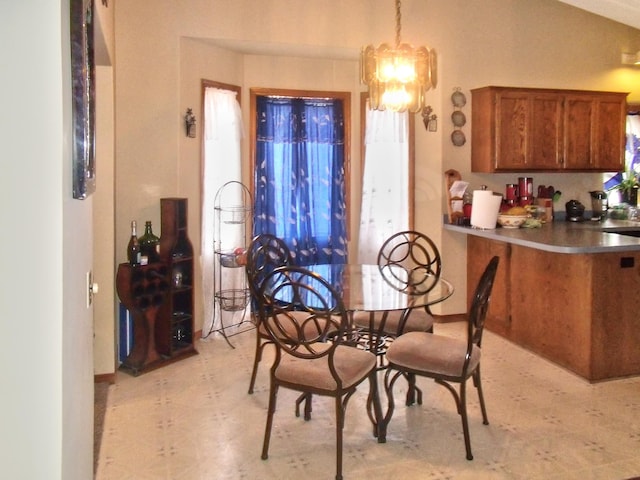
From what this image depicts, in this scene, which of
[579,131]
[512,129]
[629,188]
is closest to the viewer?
[512,129]

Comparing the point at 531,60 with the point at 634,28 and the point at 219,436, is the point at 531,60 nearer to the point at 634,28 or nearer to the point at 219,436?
the point at 634,28

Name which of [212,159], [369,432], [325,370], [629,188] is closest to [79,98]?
[325,370]

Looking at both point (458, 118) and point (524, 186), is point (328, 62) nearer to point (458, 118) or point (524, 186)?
point (458, 118)

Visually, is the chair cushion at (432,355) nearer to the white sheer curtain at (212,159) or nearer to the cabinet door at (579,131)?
the white sheer curtain at (212,159)

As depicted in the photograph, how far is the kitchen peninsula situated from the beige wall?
866 millimetres

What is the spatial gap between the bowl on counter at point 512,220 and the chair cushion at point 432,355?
2.13 meters

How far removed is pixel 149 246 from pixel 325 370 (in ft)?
6.24

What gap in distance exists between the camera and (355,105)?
527cm

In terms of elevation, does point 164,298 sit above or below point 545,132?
below

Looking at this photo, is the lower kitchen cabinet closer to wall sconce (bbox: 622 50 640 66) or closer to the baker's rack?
the baker's rack

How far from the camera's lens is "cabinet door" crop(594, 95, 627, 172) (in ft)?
17.4

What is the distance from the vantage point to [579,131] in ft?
17.2

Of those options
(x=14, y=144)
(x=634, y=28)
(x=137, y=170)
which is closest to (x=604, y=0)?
(x=634, y=28)

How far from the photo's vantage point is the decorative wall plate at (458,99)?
200 inches
